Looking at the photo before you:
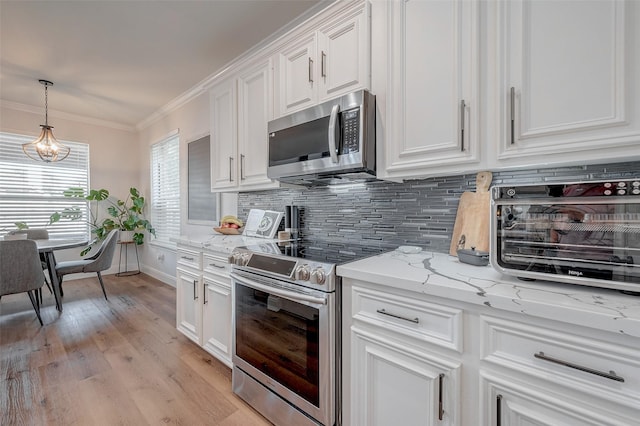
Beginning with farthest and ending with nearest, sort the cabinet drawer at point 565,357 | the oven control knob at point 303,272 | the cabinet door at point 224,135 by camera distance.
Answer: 1. the cabinet door at point 224,135
2. the oven control knob at point 303,272
3. the cabinet drawer at point 565,357

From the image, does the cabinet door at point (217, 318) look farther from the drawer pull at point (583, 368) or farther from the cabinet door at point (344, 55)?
the drawer pull at point (583, 368)

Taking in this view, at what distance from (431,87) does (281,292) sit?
1.25m

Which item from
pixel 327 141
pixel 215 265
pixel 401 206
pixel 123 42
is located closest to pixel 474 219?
pixel 401 206

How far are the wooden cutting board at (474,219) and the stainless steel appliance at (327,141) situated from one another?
0.52 meters

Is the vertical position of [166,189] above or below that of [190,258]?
above

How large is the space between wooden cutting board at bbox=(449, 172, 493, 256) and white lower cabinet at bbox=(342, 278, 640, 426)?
1.75 ft

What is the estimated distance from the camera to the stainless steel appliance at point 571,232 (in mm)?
818

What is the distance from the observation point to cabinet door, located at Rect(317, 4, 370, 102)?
1516mm

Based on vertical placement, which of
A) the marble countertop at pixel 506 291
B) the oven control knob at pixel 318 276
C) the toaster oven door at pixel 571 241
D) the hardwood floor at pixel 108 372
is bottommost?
the hardwood floor at pixel 108 372

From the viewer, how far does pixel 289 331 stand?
1.44 metres

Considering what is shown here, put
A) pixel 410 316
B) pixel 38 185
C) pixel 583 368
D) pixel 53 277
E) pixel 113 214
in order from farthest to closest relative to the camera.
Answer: pixel 113 214, pixel 38 185, pixel 53 277, pixel 410 316, pixel 583 368

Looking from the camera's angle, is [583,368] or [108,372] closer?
[583,368]

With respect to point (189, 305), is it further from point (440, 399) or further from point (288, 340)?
point (440, 399)

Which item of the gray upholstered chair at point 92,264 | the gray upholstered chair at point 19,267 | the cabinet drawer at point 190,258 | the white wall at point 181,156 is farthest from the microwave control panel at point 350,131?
the gray upholstered chair at point 92,264
